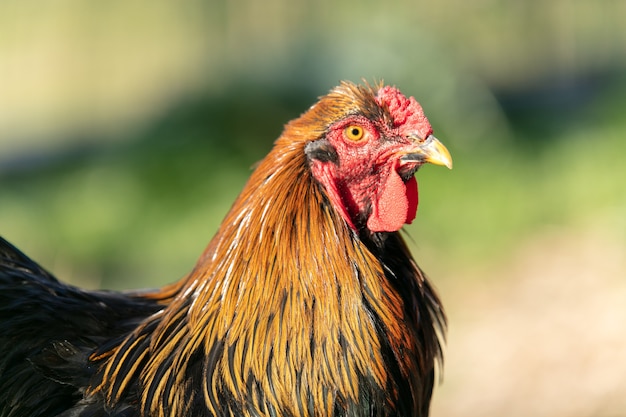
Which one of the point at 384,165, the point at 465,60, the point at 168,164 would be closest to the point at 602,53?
the point at 465,60

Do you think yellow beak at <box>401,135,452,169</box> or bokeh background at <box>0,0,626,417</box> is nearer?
yellow beak at <box>401,135,452,169</box>

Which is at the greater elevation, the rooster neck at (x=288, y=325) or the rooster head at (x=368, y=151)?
the rooster head at (x=368, y=151)

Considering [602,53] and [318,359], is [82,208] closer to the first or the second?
[318,359]

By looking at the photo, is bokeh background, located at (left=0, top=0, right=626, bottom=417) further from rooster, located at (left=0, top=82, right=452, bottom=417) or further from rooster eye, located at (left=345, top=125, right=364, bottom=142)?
rooster eye, located at (left=345, top=125, right=364, bottom=142)

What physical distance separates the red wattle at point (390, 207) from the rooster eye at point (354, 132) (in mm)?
175

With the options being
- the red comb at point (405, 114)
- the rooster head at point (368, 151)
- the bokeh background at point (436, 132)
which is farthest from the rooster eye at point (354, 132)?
the bokeh background at point (436, 132)

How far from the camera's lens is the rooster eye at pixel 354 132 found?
280cm

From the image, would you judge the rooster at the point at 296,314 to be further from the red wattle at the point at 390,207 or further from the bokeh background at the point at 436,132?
the bokeh background at the point at 436,132

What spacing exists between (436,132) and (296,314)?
6200 mm

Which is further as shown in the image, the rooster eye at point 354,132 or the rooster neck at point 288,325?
the rooster eye at point 354,132

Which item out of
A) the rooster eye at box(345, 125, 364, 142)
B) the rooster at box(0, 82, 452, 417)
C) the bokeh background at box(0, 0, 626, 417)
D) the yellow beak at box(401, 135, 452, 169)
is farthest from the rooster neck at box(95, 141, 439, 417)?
the bokeh background at box(0, 0, 626, 417)

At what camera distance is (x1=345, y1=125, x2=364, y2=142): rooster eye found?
2.80 meters

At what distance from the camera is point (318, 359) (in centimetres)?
269

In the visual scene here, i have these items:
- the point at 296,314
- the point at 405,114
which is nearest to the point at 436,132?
the point at 405,114
